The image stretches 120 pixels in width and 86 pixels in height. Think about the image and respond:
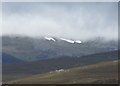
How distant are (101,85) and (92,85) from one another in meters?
5.34

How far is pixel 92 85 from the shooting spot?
5463 inches

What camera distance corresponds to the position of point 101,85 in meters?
134
